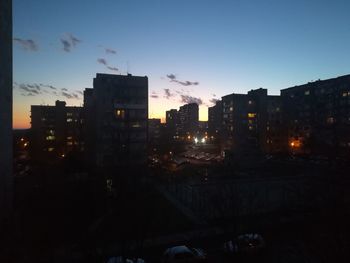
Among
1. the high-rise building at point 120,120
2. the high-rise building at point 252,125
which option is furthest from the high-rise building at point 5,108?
the high-rise building at point 252,125

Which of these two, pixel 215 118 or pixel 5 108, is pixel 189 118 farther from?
pixel 5 108

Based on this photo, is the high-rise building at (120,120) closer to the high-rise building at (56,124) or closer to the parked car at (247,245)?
the parked car at (247,245)

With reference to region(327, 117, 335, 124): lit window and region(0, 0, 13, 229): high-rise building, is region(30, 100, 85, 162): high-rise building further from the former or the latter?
region(327, 117, 335, 124): lit window

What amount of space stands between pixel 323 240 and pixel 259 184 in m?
13.6

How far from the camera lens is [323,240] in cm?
902

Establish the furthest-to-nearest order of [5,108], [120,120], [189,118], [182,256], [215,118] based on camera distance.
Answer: [189,118] → [215,118] → [120,120] → [5,108] → [182,256]

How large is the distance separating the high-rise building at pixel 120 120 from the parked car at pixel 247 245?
22.4m

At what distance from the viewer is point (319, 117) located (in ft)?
191

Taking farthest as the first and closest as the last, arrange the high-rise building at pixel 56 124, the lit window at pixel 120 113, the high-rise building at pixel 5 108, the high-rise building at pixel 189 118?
the high-rise building at pixel 189 118
the high-rise building at pixel 56 124
the lit window at pixel 120 113
the high-rise building at pixel 5 108

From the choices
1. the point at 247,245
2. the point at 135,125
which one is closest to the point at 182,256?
the point at 247,245

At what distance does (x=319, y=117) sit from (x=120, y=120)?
155 ft

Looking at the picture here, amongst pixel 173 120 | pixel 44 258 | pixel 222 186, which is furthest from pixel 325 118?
pixel 173 120

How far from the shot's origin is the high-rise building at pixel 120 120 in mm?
34406

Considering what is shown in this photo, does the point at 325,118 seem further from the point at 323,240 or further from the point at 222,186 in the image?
the point at 323,240
